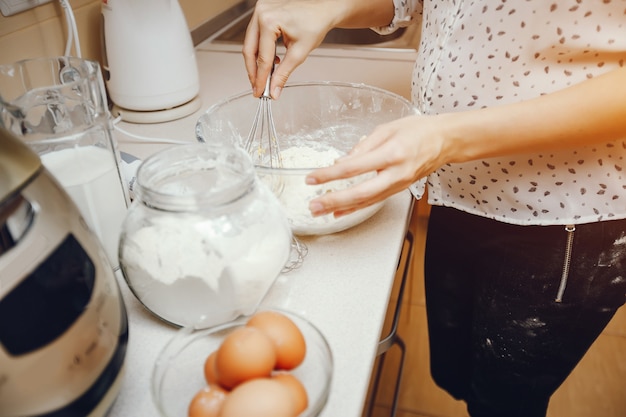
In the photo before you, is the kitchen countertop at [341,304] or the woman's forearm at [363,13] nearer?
the kitchen countertop at [341,304]

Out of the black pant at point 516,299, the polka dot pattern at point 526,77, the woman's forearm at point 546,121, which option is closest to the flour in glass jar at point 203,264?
the woman's forearm at point 546,121

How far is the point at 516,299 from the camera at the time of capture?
3.01 feet

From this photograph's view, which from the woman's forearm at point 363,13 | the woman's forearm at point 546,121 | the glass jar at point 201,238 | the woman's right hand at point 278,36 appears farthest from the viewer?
the woman's forearm at point 363,13

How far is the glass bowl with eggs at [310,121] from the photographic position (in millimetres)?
812

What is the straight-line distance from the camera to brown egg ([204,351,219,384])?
473 millimetres

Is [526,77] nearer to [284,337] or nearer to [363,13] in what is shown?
[363,13]

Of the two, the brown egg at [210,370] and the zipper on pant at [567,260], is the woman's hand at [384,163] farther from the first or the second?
the zipper on pant at [567,260]

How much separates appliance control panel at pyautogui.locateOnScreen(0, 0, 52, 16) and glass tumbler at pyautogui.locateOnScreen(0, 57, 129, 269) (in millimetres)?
261

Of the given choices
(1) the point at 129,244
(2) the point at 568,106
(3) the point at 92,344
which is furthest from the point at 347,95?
(3) the point at 92,344

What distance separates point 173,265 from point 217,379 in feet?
0.39

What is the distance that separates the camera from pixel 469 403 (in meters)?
1.13

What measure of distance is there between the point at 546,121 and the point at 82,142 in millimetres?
538

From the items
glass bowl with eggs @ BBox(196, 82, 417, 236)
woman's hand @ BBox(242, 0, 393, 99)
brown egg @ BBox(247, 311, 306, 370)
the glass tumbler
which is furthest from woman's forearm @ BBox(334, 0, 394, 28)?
brown egg @ BBox(247, 311, 306, 370)

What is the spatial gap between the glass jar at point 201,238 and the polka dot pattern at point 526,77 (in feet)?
1.21
